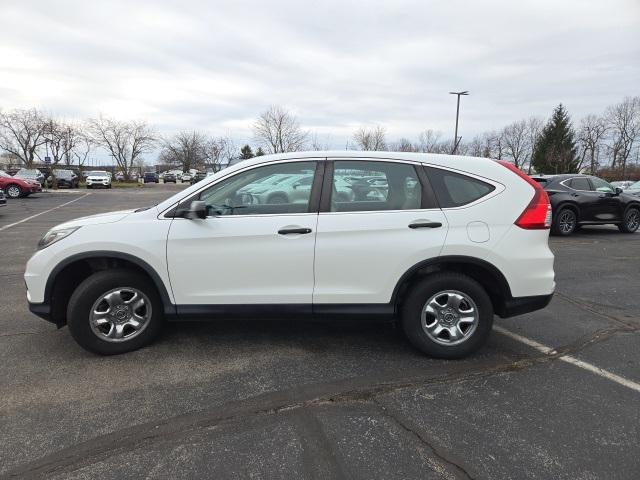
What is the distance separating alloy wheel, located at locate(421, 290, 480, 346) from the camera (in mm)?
3480

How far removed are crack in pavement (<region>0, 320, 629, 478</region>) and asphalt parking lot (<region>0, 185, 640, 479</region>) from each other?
0.01m

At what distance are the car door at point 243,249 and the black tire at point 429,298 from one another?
33.6 inches

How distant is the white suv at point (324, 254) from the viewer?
11.1 feet

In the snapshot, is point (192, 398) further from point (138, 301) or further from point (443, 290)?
point (443, 290)

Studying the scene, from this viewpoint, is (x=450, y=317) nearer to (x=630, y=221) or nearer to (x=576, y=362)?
(x=576, y=362)

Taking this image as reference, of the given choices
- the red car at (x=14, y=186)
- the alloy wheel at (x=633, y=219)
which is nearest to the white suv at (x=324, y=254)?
the alloy wheel at (x=633, y=219)

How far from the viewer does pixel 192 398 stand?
9.73ft

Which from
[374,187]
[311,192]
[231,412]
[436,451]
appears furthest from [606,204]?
[231,412]

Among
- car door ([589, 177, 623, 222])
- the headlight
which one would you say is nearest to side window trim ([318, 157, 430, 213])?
the headlight

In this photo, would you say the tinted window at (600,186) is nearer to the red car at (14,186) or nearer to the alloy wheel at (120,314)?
the alloy wheel at (120,314)

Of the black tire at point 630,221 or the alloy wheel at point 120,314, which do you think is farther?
the black tire at point 630,221

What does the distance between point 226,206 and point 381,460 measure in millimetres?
2188

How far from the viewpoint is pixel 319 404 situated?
9.51 feet

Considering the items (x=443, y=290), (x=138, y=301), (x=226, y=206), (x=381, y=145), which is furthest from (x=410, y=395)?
(x=381, y=145)
